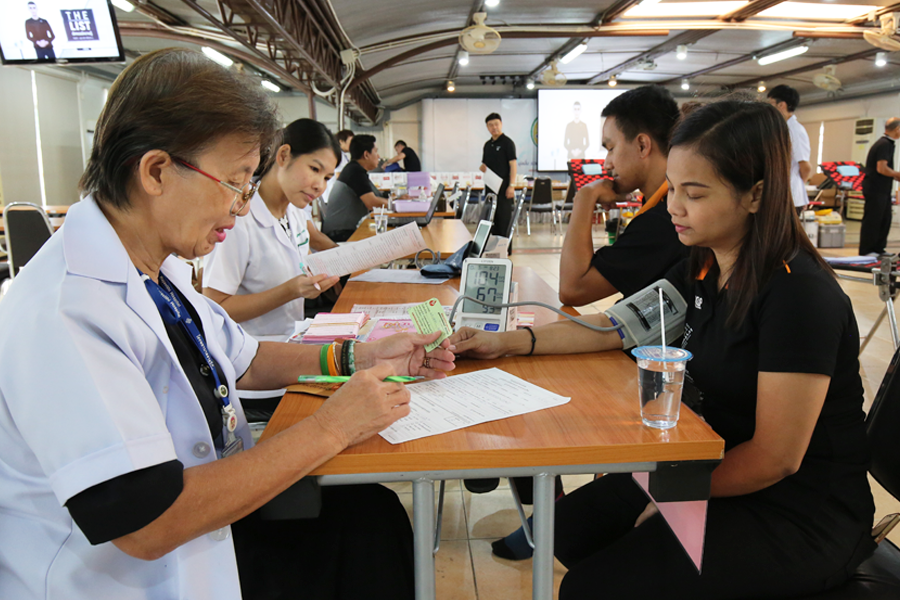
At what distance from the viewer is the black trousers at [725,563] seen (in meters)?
0.99

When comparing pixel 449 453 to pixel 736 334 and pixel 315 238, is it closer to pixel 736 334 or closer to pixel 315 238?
pixel 736 334

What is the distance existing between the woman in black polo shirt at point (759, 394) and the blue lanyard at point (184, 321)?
68 centimetres

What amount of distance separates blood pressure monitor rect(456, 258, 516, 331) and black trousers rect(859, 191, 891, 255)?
703cm

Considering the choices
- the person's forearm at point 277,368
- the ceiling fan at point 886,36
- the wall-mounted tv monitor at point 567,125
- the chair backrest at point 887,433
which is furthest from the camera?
the wall-mounted tv monitor at point 567,125

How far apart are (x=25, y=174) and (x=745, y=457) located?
1121cm

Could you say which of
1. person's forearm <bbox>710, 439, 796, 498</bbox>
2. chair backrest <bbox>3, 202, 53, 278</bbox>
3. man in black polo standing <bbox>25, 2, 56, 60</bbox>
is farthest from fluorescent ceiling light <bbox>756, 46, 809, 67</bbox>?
person's forearm <bbox>710, 439, 796, 498</bbox>

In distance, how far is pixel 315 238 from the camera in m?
3.40

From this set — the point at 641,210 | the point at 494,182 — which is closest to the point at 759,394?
the point at 641,210

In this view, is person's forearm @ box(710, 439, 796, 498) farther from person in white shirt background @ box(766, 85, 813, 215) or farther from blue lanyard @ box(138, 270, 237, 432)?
person in white shirt background @ box(766, 85, 813, 215)

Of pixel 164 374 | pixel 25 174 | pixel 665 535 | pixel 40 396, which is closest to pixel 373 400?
pixel 164 374

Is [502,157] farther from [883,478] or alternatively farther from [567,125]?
[567,125]

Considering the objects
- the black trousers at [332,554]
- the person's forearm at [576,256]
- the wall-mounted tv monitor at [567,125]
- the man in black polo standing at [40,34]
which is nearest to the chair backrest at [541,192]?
the wall-mounted tv monitor at [567,125]

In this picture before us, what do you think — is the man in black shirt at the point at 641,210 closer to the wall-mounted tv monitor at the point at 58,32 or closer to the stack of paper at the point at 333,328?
the stack of paper at the point at 333,328

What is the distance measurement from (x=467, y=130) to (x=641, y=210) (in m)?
15.1
